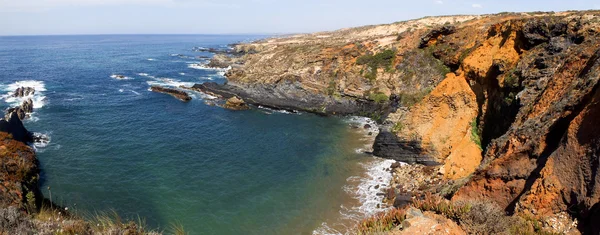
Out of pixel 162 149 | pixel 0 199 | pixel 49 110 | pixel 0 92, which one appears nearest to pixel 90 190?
pixel 0 199

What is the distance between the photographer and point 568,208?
1029 cm

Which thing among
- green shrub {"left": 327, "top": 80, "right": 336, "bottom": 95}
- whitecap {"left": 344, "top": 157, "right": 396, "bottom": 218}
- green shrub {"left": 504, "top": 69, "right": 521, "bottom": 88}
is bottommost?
whitecap {"left": 344, "top": 157, "right": 396, "bottom": 218}

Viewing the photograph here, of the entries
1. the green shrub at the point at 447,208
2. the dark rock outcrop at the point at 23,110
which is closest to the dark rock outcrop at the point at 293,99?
the dark rock outcrop at the point at 23,110

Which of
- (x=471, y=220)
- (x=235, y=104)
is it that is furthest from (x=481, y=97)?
(x=235, y=104)

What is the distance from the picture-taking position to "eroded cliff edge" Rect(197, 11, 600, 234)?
37.0ft

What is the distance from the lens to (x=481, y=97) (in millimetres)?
28797

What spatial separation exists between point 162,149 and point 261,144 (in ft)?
32.7

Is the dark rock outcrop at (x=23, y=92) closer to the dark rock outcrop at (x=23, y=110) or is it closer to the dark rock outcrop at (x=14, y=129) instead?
the dark rock outcrop at (x=23, y=110)

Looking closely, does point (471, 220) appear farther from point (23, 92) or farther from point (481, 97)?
point (23, 92)

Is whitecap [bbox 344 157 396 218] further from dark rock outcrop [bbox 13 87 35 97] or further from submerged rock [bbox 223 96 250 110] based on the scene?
dark rock outcrop [bbox 13 87 35 97]

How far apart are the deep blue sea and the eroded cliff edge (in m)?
5.78

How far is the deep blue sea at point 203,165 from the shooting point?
905 inches

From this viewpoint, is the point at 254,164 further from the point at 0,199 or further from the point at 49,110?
the point at 49,110

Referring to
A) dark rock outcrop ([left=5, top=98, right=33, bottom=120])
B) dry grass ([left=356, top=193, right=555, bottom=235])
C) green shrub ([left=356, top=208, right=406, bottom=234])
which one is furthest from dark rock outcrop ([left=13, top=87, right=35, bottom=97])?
dry grass ([left=356, top=193, right=555, bottom=235])
